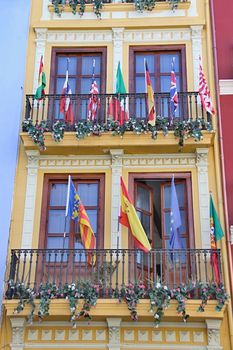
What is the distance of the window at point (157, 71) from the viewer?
13516 mm

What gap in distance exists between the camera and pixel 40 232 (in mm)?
12406

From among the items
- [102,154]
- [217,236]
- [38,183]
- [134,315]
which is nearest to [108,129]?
[102,154]

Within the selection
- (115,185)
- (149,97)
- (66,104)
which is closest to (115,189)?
(115,185)

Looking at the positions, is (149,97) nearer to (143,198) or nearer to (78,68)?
(143,198)

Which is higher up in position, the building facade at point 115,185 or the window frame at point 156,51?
the window frame at point 156,51

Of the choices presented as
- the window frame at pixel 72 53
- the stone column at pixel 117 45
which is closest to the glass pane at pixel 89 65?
the window frame at pixel 72 53

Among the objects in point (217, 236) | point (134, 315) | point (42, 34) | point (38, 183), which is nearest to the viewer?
point (134, 315)

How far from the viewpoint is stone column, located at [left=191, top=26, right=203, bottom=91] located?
1382 cm

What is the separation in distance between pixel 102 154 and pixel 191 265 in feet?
10.0

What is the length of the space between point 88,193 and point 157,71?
3.38 metres

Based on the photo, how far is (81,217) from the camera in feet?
38.9

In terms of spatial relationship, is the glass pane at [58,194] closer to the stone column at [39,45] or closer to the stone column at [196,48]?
the stone column at [39,45]

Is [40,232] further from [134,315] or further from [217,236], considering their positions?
[217,236]

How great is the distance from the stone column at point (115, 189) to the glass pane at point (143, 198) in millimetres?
509
